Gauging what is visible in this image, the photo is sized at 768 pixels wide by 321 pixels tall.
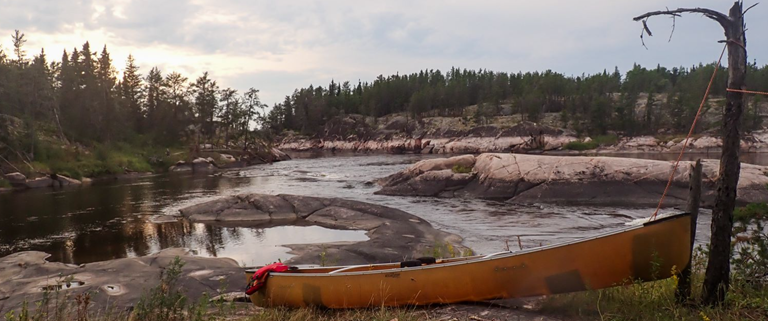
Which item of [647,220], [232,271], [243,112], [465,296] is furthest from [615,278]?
[243,112]

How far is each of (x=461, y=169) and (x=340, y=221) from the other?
409 inches

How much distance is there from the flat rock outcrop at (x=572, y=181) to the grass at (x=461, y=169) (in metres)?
0.08

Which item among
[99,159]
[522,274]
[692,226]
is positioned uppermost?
[692,226]

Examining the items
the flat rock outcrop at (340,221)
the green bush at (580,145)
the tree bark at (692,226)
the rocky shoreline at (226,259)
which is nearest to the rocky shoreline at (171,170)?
the flat rock outcrop at (340,221)

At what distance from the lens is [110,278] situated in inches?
406

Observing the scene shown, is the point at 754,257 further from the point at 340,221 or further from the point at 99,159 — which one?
the point at 99,159

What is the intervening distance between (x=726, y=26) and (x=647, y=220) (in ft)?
8.71

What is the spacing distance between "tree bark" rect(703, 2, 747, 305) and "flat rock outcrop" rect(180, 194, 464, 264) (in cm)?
713

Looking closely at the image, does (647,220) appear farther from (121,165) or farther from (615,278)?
(121,165)

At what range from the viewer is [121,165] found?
1766 inches

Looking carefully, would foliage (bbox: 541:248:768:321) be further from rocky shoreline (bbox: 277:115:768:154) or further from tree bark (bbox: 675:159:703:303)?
rocky shoreline (bbox: 277:115:768:154)

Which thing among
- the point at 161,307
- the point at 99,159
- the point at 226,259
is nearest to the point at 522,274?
the point at 161,307

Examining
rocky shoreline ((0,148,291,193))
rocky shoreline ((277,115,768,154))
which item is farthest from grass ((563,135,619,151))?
rocky shoreline ((0,148,291,193))

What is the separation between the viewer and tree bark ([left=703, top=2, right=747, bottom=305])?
5469 millimetres
